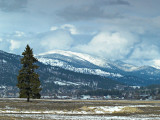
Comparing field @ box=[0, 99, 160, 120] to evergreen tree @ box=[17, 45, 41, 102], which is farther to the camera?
evergreen tree @ box=[17, 45, 41, 102]

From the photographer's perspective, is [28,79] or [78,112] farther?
[28,79]

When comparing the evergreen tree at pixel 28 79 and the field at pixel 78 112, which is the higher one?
the evergreen tree at pixel 28 79

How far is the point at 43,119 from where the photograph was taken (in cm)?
5078

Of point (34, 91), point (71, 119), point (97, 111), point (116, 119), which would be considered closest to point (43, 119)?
point (71, 119)

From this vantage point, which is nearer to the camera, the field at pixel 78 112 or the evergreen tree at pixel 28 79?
the field at pixel 78 112

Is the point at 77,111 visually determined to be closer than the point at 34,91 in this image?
Yes

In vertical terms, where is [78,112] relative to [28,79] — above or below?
below

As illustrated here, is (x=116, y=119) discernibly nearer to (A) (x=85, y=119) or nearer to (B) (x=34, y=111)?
(A) (x=85, y=119)

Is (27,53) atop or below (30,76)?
atop

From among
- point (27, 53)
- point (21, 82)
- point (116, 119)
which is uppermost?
point (27, 53)

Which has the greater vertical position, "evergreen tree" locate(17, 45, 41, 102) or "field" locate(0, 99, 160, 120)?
"evergreen tree" locate(17, 45, 41, 102)

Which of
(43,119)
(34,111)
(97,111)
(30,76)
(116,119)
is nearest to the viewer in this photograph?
(43,119)

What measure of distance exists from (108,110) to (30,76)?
36.0 meters

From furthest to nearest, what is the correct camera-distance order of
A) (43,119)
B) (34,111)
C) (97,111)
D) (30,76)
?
(30,76) → (97,111) → (34,111) → (43,119)
